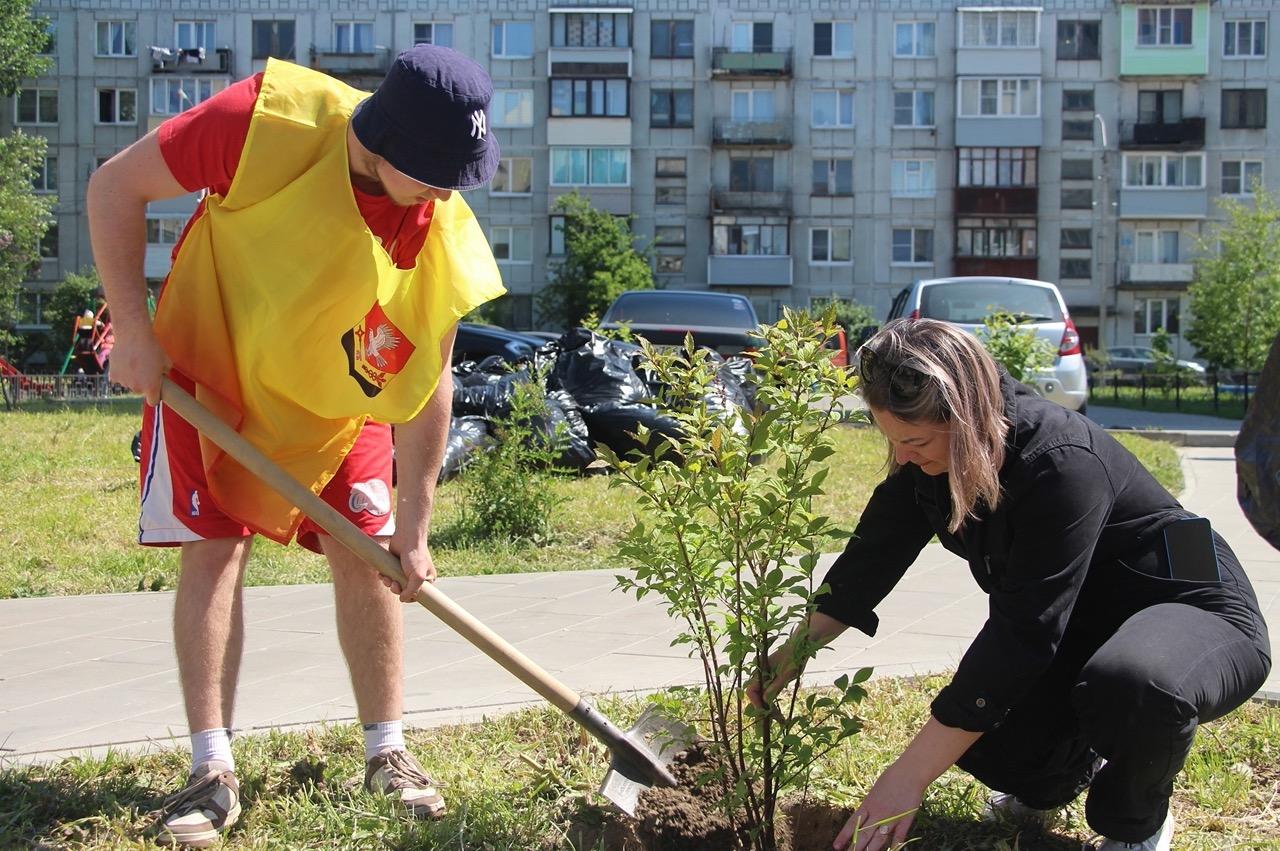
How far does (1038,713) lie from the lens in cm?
271

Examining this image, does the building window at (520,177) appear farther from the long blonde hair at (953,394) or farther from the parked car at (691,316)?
the long blonde hair at (953,394)

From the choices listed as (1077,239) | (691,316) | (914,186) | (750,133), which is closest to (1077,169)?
(1077,239)

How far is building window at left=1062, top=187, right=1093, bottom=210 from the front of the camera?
4612 cm

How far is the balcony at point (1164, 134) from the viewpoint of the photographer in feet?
150

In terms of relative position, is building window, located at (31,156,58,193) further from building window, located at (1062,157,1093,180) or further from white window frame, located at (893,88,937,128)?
building window, located at (1062,157,1093,180)

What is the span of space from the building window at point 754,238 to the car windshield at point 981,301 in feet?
113

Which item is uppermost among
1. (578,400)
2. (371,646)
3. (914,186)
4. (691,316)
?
(914,186)

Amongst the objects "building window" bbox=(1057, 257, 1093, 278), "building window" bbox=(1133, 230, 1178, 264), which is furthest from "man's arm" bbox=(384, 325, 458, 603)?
"building window" bbox=(1133, 230, 1178, 264)

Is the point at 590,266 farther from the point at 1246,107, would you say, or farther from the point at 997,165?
the point at 1246,107

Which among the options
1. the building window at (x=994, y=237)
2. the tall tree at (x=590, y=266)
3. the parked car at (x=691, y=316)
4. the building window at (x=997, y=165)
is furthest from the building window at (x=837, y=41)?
the parked car at (x=691, y=316)

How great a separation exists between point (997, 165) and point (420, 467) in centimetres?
4617

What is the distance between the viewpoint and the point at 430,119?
8.20 feet

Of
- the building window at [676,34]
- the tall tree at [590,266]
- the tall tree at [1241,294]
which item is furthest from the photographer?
the building window at [676,34]

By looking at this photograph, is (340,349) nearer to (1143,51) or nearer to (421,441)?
(421,441)
